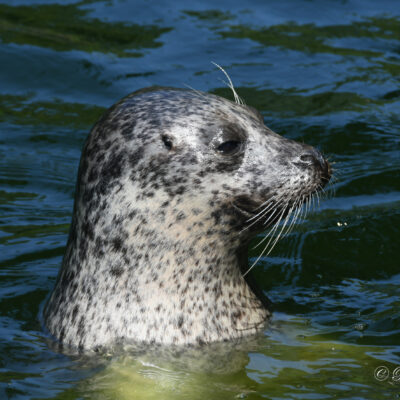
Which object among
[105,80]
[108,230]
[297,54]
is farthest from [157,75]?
[108,230]

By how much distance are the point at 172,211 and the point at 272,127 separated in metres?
4.80

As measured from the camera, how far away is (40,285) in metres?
8.39

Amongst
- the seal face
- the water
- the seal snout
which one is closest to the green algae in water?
the water

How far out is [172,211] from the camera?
22.0 feet

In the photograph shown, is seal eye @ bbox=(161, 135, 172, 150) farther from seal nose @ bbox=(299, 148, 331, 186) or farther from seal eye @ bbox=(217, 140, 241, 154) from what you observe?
seal nose @ bbox=(299, 148, 331, 186)

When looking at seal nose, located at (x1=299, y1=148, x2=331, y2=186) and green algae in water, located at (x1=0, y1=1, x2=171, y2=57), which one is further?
green algae in water, located at (x1=0, y1=1, x2=171, y2=57)

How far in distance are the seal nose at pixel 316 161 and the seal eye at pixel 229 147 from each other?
0.43m

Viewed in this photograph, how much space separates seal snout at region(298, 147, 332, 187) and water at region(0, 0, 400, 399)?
1.09 meters

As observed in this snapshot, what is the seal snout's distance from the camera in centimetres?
692

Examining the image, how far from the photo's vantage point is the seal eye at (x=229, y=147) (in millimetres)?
6789

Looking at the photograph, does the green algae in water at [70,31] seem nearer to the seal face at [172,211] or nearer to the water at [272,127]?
the water at [272,127]

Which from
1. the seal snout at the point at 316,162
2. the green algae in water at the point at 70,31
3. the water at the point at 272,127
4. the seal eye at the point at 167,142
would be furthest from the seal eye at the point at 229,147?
the green algae in water at the point at 70,31

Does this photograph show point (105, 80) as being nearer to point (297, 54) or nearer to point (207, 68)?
point (207, 68)

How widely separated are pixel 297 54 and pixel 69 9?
3282 mm
